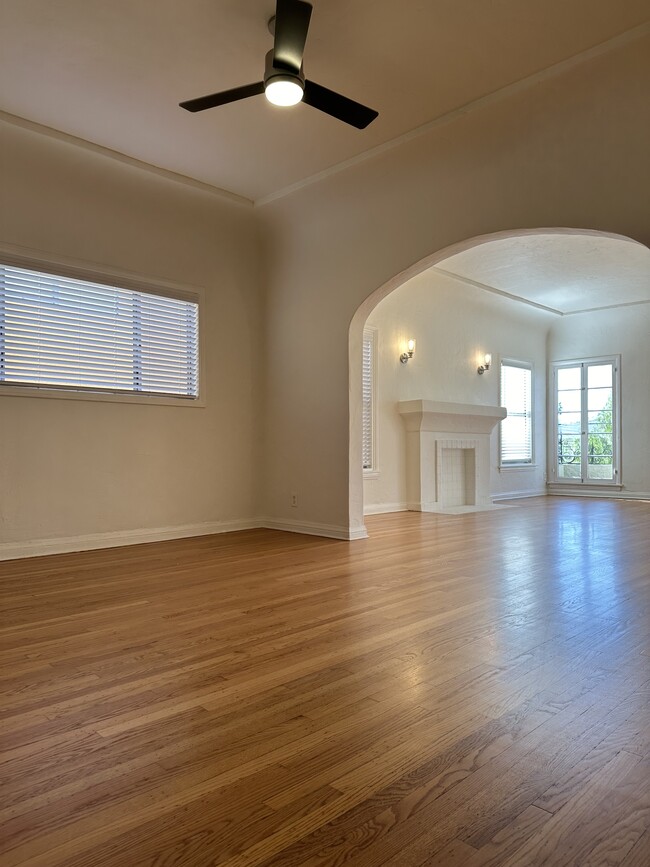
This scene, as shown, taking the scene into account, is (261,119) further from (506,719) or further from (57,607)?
(506,719)

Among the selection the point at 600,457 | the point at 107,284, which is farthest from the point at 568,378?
the point at 107,284

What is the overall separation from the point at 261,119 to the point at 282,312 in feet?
6.46

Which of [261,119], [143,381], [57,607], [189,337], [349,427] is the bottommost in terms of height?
[57,607]

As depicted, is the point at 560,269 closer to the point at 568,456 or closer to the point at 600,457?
the point at 600,457

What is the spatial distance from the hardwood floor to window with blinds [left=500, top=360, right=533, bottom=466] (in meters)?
6.24

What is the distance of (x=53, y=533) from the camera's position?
4.77m

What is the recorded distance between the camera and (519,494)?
10062mm

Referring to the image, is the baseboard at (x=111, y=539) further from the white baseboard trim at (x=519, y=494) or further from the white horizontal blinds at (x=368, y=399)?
the white baseboard trim at (x=519, y=494)

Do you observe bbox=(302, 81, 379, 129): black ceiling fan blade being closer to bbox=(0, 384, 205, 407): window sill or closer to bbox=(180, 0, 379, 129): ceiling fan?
bbox=(180, 0, 379, 129): ceiling fan

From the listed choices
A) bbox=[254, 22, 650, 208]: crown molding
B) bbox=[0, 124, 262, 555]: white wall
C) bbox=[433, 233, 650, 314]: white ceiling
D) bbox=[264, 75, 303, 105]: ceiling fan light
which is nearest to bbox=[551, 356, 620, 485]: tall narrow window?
bbox=[433, 233, 650, 314]: white ceiling

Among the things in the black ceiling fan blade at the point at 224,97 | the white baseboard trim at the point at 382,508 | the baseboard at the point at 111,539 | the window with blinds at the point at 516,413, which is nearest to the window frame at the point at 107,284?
the baseboard at the point at 111,539

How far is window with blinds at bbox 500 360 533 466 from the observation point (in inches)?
390

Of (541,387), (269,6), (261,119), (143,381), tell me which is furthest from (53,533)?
(541,387)

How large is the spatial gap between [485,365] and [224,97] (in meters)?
6.73
